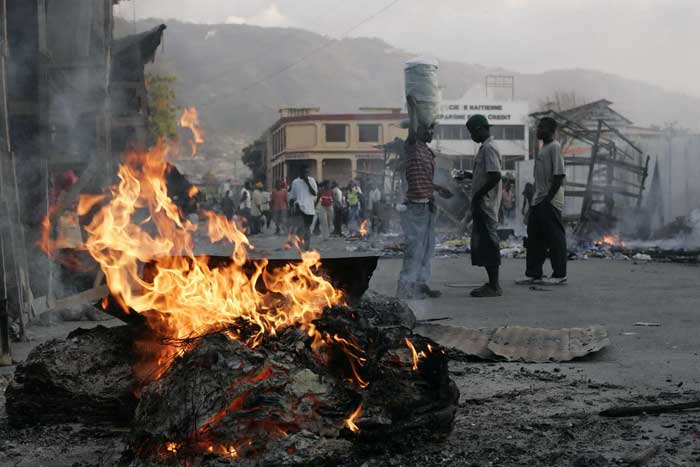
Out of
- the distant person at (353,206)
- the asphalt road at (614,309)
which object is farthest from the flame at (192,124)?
the distant person at (353,206)

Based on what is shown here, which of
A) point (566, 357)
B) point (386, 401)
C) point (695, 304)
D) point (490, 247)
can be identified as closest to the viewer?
point (386, 401)

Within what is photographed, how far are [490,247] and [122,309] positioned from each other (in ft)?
18.8

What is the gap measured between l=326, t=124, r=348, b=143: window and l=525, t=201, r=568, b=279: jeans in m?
63.6

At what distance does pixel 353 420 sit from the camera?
352 cm

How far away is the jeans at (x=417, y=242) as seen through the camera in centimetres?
904

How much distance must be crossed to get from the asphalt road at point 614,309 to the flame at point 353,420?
223 cm

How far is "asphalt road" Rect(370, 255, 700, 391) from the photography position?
5426 mm

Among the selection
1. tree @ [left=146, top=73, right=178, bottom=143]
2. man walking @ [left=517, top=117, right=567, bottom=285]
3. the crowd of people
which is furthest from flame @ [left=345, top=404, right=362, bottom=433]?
tree @ [left=146, top=73, right=178, bottom=143]

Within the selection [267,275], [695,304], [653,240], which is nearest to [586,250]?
[653,240]

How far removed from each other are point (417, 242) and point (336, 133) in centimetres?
6545

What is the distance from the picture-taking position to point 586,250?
1709 centimetres

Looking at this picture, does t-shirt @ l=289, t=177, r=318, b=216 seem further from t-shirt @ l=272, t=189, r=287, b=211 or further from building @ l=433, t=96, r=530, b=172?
building @ l=433, t=96, r=530, b=172

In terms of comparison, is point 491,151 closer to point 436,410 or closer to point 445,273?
point 445,273

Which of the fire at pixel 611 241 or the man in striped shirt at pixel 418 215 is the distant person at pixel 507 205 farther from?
the man in striped shirt at pixel 418 215
